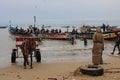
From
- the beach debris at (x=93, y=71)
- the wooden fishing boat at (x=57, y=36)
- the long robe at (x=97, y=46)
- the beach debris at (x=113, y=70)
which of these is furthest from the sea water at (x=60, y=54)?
the wooden fishing boat at (x=57, y=36)

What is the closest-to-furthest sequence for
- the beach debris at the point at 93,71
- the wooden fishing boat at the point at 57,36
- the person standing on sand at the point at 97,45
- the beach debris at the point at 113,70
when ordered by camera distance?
the beach debris at the point at 93,71 → the beach debris at the point at 113,70 → the person standing on sand at the point at 97,45 → the wooden fishing boat at the point at 57,36

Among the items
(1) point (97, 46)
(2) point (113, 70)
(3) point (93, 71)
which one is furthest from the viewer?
(1) point (97, 46)

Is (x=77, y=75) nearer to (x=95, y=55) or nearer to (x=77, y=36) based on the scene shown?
(x=95, y=55)

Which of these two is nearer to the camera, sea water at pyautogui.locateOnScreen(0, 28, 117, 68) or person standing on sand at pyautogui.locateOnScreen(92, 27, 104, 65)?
person standing on sand at pyautogui.locateOnScreen(92, 27, 104, 65)

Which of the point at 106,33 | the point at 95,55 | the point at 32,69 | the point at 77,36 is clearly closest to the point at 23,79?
the point at 32,69

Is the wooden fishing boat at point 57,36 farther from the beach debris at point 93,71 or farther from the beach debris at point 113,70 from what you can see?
the beach debris at point 93,71

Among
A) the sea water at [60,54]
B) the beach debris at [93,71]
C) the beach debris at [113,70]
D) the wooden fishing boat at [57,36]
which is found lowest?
the sea water at [60,54]

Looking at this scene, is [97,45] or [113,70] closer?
[113,70]

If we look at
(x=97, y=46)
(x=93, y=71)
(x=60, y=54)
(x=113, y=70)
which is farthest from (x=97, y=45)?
(x=60, y=54)

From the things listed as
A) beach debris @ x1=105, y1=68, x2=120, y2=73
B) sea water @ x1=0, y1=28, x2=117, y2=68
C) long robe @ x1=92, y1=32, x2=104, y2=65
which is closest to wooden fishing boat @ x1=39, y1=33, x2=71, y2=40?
sea water @ x1=0, y1=28, x2=117, y2=68

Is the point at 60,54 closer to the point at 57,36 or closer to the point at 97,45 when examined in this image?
the point at 97,45

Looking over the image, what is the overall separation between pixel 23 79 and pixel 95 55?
4018mm

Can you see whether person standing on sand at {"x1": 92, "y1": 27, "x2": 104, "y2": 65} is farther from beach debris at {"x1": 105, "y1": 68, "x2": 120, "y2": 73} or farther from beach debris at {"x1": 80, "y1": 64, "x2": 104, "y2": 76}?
beach debris at {"x1": 80, "y1": 64, "x2": 104, "y2": 76}

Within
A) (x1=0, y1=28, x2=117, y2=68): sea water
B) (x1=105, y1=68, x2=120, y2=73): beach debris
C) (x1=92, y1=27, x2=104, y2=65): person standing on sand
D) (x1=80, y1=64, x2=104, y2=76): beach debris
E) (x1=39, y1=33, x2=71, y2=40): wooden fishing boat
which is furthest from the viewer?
(x1=39, y1=33, x2=71, y2=40): wooden fishing boat
